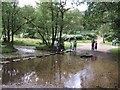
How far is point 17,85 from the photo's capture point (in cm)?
929

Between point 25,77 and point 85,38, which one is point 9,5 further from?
point 85,38

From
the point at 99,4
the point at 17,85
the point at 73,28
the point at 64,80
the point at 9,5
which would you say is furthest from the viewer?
the point at 73,28

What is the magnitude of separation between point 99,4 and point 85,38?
25.9 m

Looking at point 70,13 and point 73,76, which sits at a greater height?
point 70,13

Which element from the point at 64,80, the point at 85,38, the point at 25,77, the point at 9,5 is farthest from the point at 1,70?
the point at 85,38

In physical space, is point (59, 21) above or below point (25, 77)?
above

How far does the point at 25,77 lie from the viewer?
1091cm

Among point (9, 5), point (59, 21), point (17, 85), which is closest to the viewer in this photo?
point (17, 85)

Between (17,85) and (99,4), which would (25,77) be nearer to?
(17,85)

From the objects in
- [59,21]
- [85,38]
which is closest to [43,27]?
[59,21]

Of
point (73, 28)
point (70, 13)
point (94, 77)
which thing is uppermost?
point (70, 13)

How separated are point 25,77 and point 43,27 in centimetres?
1450

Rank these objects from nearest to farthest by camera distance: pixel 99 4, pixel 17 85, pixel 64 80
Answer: pixel 17 85, pixel 64 80, pixel 99 4

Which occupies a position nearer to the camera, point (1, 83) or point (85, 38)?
point (1, 83)
